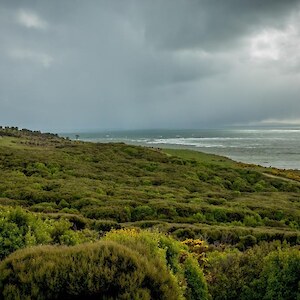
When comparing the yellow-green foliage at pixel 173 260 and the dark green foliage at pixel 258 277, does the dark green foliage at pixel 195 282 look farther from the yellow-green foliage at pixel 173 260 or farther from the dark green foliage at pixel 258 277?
the dark green foliage at pixel 258 277

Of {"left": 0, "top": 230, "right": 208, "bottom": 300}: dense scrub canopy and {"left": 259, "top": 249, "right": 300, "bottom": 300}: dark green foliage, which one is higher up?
{"left": 0, "top": 230, "right": 208, "bottom": 300}: dense scrub canopy

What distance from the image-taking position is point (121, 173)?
42125 mm

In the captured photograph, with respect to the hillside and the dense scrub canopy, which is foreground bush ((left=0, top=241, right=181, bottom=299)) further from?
the hillside

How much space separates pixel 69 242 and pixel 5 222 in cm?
236

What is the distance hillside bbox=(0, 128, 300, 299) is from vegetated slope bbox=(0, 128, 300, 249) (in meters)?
0.06

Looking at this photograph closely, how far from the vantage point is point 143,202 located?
27734 mm

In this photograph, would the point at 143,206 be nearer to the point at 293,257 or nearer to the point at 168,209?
the point at 168,209

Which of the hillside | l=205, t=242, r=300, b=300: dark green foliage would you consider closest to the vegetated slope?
the hillside

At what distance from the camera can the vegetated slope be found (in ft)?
69.8

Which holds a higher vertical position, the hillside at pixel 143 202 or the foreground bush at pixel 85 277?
the foreground bush at pixel 85 277

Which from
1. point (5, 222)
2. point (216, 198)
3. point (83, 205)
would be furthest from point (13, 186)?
point (5, 222)

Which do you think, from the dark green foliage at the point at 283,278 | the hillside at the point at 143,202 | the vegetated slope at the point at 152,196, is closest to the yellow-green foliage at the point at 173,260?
the hillside at the point at 143,202

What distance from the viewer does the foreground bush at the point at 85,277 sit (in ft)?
23.3

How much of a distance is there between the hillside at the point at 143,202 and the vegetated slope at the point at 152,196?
56mm
